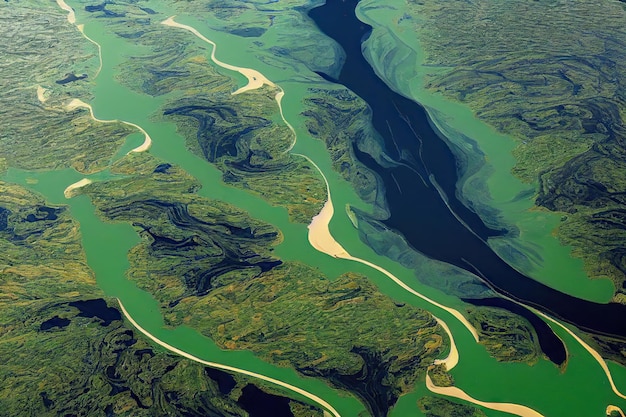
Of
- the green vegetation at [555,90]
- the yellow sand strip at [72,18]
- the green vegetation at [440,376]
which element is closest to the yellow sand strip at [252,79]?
the yellow sand strip at [72,18]

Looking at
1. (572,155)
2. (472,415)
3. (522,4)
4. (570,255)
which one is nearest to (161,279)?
(472,415)

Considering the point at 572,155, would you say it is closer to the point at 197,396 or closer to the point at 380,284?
the point at 380,284

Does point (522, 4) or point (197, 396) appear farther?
point (522, 4)

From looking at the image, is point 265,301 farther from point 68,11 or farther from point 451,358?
point 68,11

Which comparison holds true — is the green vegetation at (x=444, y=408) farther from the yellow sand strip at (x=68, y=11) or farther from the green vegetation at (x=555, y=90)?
the yellow sand strip at (x=68, y=11)

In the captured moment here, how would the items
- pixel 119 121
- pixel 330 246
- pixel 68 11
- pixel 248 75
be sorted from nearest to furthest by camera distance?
pixel 330 246, pixel 119 121, pixel 248 75, pixel 68 11

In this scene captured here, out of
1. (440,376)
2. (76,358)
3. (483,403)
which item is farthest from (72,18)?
(483,403)
